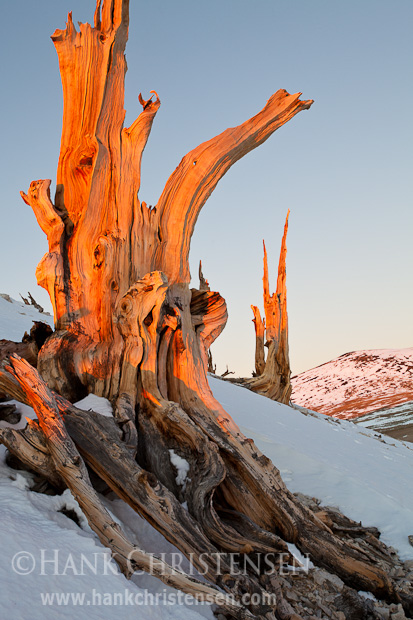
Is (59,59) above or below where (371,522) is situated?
above

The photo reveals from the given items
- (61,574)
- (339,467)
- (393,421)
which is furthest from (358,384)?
(61,574)

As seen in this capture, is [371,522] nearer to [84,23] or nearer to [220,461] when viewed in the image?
[220,461]

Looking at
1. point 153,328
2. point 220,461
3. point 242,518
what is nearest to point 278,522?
point 242,518

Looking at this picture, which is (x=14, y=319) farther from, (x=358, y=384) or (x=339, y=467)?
(x=358, y=384)

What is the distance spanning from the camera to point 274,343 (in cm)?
1279

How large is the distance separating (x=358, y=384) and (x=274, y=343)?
947 cm

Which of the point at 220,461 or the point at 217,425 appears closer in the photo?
the point at 220,461

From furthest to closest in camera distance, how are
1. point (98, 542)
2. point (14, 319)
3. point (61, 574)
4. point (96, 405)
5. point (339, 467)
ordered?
point (14, 319)
point (339, 467)
point (96, 405)
point (98, 542)
point (61, 574)

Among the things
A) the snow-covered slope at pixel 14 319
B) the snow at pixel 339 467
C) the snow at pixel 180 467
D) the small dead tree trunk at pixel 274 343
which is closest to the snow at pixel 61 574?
the snow at pixel 180 467

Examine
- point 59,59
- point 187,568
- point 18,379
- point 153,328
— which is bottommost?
point 187,568

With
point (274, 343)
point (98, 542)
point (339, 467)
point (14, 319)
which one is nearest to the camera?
→ point (98, 542)

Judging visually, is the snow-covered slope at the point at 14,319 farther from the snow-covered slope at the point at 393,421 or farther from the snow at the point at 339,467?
the snow-covered slope at the point at 393,421

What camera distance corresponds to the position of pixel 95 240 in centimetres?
396

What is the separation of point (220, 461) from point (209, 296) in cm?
138
